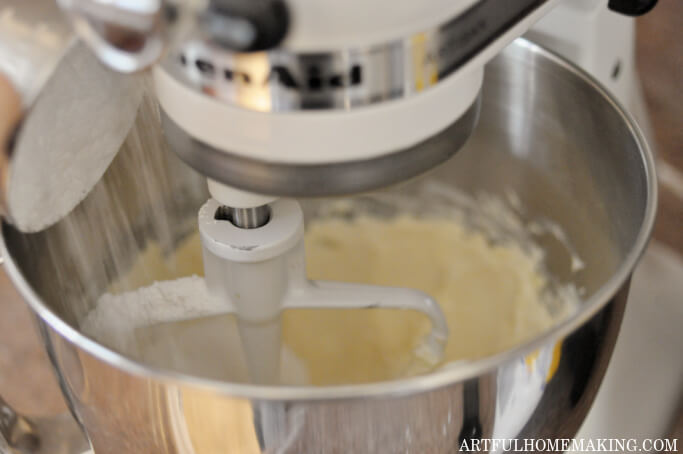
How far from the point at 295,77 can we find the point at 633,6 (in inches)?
9.7

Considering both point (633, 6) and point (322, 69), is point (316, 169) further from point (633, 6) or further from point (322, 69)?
point (633, 6)

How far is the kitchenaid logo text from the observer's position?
28 centimetres

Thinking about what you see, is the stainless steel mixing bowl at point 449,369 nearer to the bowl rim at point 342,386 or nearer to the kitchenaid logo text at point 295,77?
the bowl rim at point 342,386

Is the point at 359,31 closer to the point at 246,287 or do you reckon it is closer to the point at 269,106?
the point at 269,106

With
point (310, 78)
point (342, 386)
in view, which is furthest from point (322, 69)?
point (342, 386)

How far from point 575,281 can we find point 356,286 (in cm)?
20

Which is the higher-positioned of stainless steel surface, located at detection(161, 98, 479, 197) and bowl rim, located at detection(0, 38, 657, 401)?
stainless steel surface, located at detection(161, 98, 479, 197)

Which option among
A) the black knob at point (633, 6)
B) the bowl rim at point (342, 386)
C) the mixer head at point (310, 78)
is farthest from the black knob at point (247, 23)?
the black knob at point (633, 6)

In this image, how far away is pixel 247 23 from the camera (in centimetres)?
26

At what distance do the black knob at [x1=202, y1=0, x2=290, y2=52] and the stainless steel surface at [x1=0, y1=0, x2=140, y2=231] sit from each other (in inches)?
2.6

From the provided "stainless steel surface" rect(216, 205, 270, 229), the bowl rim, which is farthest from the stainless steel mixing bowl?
"stainless steel surface" rect(216, 205, 270, 229)

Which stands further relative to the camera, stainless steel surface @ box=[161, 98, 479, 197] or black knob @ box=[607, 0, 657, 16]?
black knob @ box=[607, 0, 657, 16]

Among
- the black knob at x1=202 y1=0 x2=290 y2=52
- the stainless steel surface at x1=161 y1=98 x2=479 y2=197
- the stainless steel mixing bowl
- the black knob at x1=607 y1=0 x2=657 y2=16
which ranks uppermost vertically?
the black knob at x1=202 y1=0 x2=290 y2=52

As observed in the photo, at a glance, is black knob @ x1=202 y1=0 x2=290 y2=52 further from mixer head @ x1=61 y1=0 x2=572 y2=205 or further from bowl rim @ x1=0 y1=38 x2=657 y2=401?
bowl rim @ x1=0 y1=38 x2=657 y2=401
